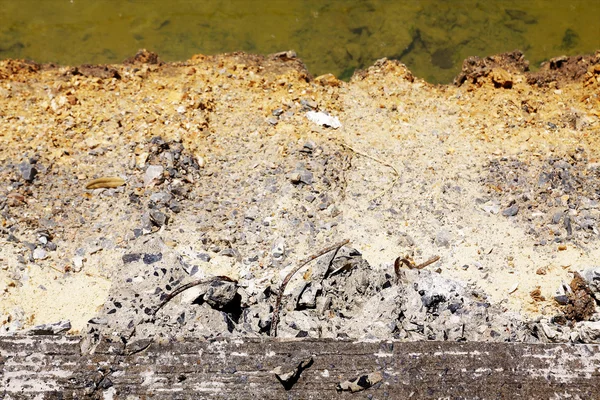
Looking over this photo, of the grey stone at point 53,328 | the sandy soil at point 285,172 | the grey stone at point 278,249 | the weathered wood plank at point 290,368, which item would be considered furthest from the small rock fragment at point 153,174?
the weathered wood plank at point 290,368

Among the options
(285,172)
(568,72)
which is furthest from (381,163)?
(568,72)

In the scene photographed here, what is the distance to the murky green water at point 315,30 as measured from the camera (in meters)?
6.73

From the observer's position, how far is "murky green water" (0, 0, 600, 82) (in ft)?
22.1

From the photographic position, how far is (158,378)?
2.85 meters

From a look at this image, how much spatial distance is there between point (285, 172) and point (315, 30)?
2786 millimetres

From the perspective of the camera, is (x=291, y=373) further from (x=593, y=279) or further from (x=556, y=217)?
(x=556, y=217)

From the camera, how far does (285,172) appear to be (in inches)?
188

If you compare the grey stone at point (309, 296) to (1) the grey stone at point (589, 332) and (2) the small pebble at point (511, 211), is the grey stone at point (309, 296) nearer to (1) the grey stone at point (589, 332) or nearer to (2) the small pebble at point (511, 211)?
(1) the grey stone at point (589, 332)

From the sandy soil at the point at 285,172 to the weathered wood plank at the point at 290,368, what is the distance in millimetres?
1008

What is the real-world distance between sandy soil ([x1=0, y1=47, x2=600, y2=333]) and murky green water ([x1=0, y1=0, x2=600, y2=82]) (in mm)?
847

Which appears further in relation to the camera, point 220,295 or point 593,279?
point 593,279

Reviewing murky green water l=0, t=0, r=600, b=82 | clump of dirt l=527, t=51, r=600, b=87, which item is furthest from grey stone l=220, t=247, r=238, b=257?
clump of dirt l=527, t=51, r=600, b=87

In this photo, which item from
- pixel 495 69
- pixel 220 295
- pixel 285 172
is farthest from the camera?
pixel 495 69

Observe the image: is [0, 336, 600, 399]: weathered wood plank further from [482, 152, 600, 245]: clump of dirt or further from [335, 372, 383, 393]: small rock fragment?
[482, 152, 600, 245]: clump of dirt
